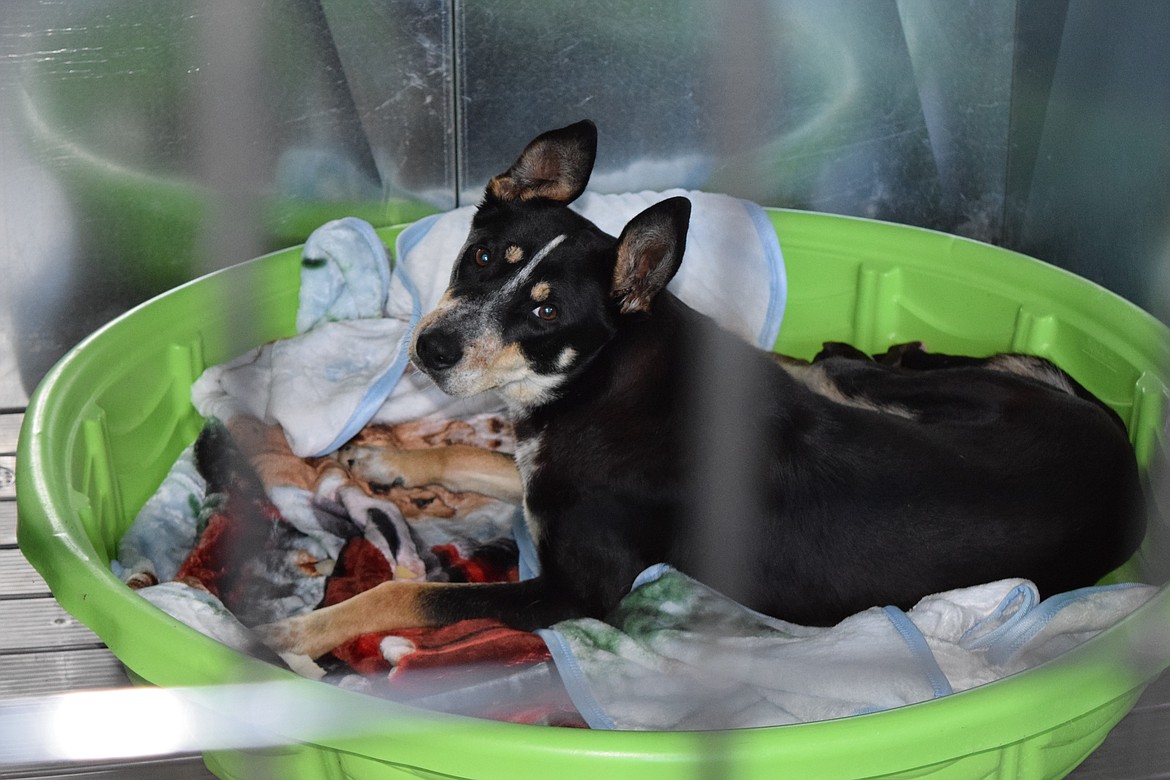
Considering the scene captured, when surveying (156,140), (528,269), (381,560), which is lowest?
(381,560)

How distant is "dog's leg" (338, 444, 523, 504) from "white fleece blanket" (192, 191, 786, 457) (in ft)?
0.28

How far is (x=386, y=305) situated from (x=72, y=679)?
1.14m

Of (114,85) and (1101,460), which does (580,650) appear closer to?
(1101,460)

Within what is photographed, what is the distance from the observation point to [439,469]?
245 centimetres

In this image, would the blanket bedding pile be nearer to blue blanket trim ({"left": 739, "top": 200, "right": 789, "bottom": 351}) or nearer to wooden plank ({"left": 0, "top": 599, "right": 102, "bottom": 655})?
blue blanket trim ({"left": 739, "top": 200, "right": 789, "bottom": 351})

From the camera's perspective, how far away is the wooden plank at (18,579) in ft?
7.33

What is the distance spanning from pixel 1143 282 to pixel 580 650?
1631 mm

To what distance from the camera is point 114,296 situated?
281 cm

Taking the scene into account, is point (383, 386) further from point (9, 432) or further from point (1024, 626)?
point (1024, 626)

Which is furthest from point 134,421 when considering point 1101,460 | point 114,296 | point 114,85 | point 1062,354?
point 1062,354

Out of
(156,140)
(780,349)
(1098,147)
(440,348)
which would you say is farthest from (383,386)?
(1098,147)

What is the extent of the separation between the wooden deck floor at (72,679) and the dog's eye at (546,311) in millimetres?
888

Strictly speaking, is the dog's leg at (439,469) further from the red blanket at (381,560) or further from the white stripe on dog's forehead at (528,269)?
the white stripe on dog's forehead at (528,269)

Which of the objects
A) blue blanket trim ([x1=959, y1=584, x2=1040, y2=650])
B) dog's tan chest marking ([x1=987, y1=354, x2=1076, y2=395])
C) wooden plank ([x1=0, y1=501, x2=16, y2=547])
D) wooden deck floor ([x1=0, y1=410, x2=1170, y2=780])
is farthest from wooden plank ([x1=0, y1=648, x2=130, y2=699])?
dog's tan chest marking ([x1=987, y1=354, x2=1076, y2=395])
